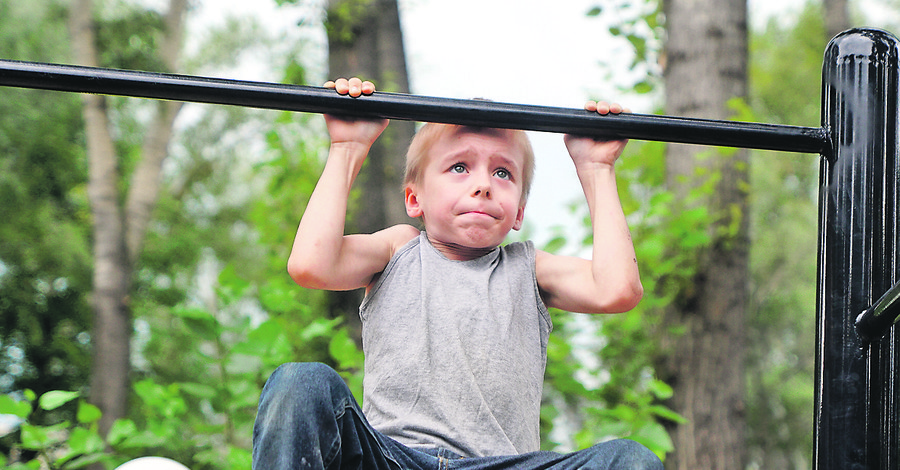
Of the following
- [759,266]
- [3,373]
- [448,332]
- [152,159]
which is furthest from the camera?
[759,266]

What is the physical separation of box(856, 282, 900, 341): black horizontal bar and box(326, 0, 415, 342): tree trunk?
224 cm

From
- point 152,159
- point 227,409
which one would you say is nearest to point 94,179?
point 152,159

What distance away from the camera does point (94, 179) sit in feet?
19.2

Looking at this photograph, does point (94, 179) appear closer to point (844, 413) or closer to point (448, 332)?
point (448, 332)

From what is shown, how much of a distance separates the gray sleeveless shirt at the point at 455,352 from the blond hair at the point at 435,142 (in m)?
0.13

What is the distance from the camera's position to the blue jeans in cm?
91

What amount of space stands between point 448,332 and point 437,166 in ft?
0.93

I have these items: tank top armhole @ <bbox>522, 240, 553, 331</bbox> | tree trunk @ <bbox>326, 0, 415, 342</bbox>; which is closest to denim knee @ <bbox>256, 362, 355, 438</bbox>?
tank top armhole @ <bbox>522, 240, 553, 331</bbox>

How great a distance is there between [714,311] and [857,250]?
199 centimetres

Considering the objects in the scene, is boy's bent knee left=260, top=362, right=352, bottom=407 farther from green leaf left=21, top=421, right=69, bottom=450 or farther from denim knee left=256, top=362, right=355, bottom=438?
green leaf left=21, top=421, right=69, bottom=450

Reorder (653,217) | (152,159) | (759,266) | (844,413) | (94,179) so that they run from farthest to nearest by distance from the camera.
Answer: (759,266) < (152,159) < (94,179) < (653,217) < (844,413)

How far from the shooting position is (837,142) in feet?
3.24

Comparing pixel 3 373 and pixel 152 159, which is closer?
pixel 152 159

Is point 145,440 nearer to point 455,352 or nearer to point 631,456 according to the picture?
point 455,352
